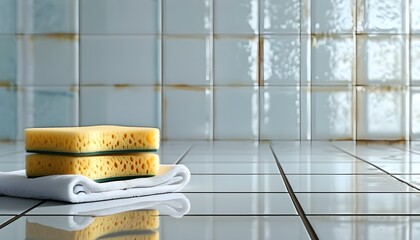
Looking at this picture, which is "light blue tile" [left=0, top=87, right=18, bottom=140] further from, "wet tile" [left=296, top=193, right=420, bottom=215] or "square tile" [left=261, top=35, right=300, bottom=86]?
"wet tile" [left=296, top=193, right=420, bottom=215]

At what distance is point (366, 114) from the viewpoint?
2504 mm

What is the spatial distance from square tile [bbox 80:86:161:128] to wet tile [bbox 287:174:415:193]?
126 centimetres

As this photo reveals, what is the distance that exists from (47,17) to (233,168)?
1.28m

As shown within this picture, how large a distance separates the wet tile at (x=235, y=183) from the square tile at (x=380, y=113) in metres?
1.28

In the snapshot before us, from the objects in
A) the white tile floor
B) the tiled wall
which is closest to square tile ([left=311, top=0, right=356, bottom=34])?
the tiled wall

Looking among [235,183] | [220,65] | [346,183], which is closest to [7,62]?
[220,65]

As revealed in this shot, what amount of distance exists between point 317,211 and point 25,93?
1831mm

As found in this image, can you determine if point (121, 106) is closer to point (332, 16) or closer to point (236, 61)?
point (236, 61)

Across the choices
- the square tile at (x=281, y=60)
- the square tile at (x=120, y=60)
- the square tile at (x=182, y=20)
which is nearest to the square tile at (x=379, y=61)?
the square tile at (x=281, y=60)

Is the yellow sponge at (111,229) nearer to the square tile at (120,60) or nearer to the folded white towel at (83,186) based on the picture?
the folded white towel at (83,186)

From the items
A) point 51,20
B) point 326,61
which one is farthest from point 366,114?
point 51,20

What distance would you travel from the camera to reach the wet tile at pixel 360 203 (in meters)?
0.86

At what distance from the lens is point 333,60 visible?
250 centimetres

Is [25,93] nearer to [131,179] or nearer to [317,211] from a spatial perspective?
[131,179]
